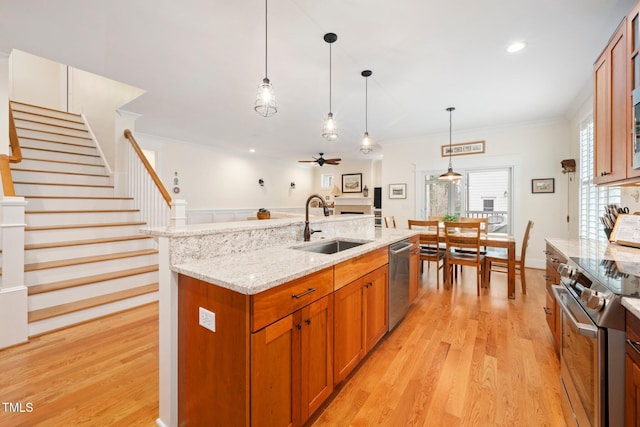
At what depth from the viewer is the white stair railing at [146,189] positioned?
12.0 ft

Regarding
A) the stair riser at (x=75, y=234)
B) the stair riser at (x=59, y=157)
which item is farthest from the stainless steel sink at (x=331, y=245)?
the stair riser at (x=59, y=157)

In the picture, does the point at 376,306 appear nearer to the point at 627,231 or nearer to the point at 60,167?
the point at 627,231

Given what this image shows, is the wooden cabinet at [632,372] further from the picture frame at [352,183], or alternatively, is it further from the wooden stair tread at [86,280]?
the picture frame at [352,183]

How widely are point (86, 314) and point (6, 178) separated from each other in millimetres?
1463

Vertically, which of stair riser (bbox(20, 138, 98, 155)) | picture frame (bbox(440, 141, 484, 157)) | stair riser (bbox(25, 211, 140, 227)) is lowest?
stair riser (bbox(25, 211, 140, 227))

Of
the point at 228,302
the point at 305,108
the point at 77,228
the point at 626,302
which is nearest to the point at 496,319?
the point at 626,302

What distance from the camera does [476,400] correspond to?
171 centimetres

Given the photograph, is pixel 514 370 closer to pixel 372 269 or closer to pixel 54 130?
pixel 372 269

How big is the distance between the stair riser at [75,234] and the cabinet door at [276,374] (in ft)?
11.5

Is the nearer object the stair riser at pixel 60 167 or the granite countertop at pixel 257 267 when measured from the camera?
the granite countertop at pixel 257 267

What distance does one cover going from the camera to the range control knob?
108 centimetres

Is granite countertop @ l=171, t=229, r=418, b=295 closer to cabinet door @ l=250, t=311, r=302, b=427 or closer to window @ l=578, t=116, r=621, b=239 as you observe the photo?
cabinet door @ l=250, t=311, r=302, b=427

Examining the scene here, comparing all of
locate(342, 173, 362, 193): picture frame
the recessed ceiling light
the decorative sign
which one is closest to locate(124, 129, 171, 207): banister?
the recessed ceiling light

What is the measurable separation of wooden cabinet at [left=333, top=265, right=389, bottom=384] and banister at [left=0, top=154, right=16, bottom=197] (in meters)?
3.09
